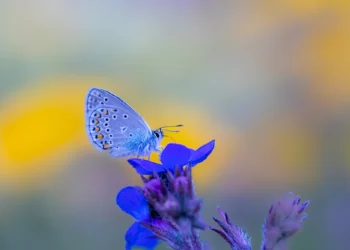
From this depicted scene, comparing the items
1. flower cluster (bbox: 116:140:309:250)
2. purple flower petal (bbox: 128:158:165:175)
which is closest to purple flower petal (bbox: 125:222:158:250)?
flower cluster (bbox: 116:140:309:250)

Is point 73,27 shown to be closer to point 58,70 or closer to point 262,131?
point 58,70

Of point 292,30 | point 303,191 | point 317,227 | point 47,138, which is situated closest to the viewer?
point 317,227

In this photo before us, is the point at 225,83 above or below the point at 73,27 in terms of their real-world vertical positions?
below

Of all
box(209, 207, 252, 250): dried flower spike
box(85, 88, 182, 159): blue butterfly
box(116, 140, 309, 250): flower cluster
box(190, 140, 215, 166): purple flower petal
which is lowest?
box(209, 207, 252, 250): dried flower spike

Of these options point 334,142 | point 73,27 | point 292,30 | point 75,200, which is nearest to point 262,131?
point 334,142

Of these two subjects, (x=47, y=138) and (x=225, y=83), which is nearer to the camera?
(x=47, y=138)

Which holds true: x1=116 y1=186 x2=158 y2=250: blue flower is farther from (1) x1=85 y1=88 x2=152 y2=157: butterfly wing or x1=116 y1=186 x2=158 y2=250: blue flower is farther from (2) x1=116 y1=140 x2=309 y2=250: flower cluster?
(1) x1=85 y1=88 x2=152 y2=157: butterfly wing

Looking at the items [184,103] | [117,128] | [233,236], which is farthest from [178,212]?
[184,103]

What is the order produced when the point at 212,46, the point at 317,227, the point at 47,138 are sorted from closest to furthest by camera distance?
the point at 317,227 < the point at 47,138 < the point at 212,46

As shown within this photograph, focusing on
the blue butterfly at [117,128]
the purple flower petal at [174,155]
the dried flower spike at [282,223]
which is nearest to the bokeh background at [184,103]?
the blue butterfly at [117,128]
